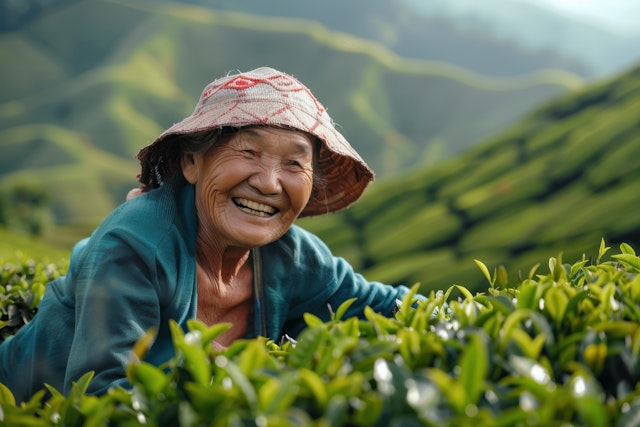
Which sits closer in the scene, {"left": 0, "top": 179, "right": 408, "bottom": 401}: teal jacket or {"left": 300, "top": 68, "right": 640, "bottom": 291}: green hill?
{"left": 0, "top": 179, "right": 408, "bottom": 401}: teal jacket

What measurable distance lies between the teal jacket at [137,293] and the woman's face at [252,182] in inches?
4.4

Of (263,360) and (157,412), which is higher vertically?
(263,360)

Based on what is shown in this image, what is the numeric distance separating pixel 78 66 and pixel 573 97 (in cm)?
11302

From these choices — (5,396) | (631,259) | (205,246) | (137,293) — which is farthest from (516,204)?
(5,396)

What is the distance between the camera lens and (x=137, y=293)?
2.26 metres

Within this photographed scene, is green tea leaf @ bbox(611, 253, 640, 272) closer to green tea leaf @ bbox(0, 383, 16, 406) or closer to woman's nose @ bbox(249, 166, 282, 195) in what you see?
woman's nose @ bbox(249, 166, 282, 195)

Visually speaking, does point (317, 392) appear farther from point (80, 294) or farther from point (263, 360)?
point (80, 294)

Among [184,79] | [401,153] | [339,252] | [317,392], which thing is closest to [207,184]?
[317,392]

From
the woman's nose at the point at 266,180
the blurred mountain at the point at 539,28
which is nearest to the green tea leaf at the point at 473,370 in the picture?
the woman's nose at the point at 266,180

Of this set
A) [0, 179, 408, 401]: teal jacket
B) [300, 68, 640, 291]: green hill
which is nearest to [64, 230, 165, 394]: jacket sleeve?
[0, 179, 408, 401]: teal jacket

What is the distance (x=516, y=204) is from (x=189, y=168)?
8.42 meters

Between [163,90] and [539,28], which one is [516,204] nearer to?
[163,90]

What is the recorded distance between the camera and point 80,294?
7.57 feet

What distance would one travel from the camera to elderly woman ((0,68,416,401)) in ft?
7.39
